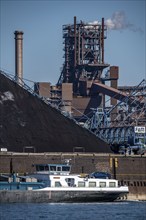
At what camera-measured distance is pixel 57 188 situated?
106 m

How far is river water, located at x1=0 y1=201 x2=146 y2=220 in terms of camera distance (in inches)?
3423

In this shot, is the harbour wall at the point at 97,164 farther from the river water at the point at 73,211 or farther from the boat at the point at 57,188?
the river water at the point at 73,211

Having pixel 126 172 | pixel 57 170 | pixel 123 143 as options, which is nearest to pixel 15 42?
pixel 123 143

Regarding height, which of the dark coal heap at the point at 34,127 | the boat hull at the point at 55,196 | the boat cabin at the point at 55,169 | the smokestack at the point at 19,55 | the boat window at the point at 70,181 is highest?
the smokestack at the point at 19,55

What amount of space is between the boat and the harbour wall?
44.5 feet

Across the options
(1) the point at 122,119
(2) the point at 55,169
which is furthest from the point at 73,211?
(1) the point at 122,119

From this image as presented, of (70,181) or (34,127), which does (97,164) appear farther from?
(70,181)

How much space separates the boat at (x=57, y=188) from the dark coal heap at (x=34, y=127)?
22755mm

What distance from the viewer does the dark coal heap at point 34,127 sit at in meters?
134

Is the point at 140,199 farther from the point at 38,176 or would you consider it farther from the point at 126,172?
the point at 38,176

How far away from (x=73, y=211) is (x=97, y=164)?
37.2 metres

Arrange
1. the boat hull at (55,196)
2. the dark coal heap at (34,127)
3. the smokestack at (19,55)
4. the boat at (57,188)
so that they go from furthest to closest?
the smokestack at (19,55), the dark coal heap at (34,127), the boat at (57,188), the boat hull at (55,196)

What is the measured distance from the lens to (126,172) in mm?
132750

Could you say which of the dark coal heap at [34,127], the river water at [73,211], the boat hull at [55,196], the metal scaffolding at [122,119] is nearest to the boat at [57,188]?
the boat hull at [55,196]
